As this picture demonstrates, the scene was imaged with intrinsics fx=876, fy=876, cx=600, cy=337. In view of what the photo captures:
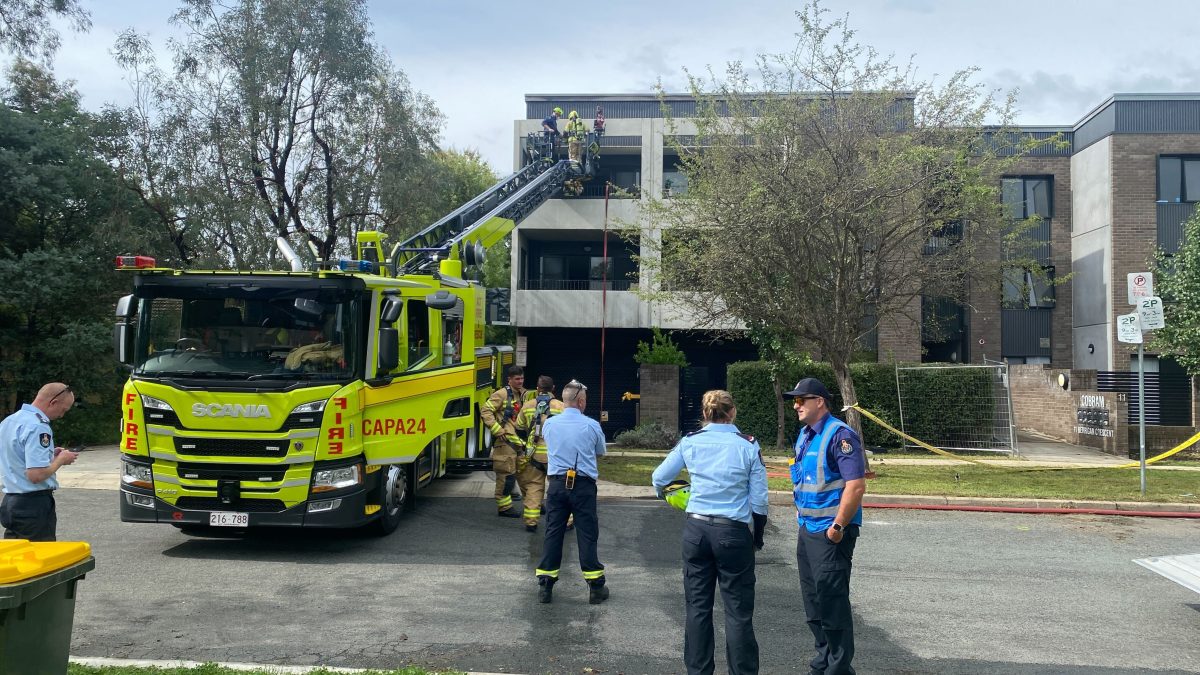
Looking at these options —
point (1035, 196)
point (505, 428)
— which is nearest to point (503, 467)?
point (505, 428)

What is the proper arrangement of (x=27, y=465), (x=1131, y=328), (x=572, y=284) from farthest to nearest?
(x=572, y=284) → (x=1131, y=328) → (x=27, y=465)

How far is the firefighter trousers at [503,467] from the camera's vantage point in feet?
33.1

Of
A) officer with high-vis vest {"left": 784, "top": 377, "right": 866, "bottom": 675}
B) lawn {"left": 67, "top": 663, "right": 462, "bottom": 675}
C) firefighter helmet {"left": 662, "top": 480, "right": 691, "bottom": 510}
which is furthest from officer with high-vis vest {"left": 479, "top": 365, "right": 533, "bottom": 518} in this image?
officer with high-vis vest {"left": 784, "top": 377, "right": 866, "bottom": 675}

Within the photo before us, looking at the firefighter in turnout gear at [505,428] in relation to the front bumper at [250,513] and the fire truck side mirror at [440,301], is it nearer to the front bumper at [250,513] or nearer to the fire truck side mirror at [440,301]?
the fire truck side mirror at [440,301]

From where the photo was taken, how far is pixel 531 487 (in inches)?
372

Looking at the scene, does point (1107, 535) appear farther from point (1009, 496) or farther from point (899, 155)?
point (899, 155)

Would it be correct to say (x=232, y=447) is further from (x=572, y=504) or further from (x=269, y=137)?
(x=269, y=137)

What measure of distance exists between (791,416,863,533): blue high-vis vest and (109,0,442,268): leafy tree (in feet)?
44.5

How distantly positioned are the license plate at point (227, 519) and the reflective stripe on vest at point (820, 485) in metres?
5.16

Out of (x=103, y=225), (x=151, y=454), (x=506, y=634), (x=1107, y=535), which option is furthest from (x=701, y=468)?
(x=103, y=225)

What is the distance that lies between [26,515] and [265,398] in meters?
2.24

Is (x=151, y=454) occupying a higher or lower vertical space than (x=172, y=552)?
higher

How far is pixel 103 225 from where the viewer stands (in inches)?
685

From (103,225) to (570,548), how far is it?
13591 millimetres
